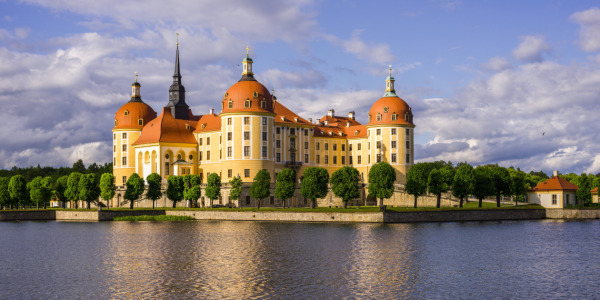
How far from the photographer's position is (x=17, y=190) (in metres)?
110

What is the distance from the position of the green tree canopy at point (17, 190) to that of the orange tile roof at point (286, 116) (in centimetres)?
4361

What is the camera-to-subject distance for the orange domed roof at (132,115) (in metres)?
126

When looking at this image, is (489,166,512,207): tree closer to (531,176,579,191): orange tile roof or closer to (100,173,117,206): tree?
(531,176,579,191): orange tile roof

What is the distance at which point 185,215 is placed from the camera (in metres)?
93.5

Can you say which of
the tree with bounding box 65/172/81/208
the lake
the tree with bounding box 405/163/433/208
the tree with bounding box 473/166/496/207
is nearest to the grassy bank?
the tree with bounding box 65/172/81/208

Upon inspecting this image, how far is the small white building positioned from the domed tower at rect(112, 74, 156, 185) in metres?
70.5

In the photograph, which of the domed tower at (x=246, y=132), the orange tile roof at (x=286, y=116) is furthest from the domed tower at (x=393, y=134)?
the domed tower at (x=246, y=132)

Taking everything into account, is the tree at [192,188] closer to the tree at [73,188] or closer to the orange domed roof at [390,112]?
the tree at [73,188]

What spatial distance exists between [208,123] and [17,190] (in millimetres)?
34088

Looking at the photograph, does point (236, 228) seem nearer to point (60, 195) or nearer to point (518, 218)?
point (518, 218)

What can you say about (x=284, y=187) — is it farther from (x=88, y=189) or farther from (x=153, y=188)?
(x=88, y=189)

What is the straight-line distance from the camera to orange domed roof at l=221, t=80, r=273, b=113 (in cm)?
10812

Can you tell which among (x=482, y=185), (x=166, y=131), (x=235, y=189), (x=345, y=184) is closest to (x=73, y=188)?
(x=166, y=131)

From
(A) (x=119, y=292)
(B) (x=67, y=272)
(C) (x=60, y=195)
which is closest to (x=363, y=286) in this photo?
(A) (x=119, y=292)
